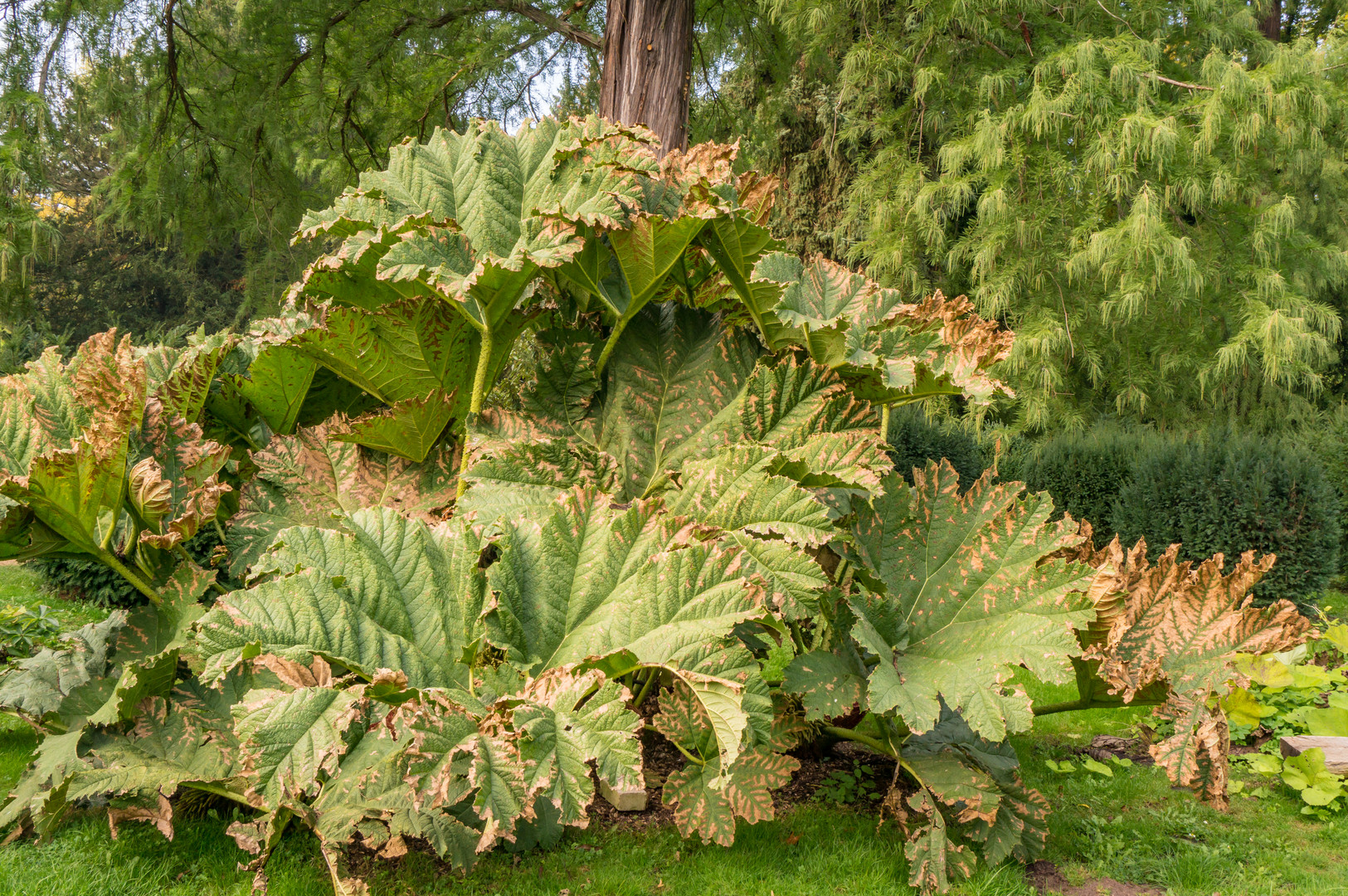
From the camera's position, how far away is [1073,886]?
72.8 inches

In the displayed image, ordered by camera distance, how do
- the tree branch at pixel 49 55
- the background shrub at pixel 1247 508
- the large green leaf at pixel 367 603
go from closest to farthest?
the large green leaf at pixel 367 603 → the tree branch at pixel 49 55 → the background shrub at pixel 1247 508

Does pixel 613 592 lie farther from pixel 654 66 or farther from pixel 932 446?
pixel 932 446

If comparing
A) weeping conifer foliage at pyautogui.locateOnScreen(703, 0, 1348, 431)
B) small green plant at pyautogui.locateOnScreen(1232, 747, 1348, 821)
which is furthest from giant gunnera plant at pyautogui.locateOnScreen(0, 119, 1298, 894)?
weeping conifer foliage at pyautogui.locateOnScreen(703, 0, 1348, 431)

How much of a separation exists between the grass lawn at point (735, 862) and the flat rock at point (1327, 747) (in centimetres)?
41

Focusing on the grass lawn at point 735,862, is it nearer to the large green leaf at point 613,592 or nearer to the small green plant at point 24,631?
the large green leaf at point 613,592

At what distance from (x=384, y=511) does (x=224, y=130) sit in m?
5.90

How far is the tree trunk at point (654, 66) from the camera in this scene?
125 inches

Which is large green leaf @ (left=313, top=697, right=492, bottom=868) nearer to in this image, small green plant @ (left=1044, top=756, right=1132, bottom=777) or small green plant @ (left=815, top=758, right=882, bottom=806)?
small green plant @ (left=815, top=758, right=882, bottom=806)

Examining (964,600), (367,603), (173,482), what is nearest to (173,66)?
(173,482)

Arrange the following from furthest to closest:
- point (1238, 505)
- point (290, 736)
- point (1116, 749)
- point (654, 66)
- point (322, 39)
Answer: point (322, 39)
point (1238, 505)
point (654, 66)
point (1116, 749)
point (290, 736)

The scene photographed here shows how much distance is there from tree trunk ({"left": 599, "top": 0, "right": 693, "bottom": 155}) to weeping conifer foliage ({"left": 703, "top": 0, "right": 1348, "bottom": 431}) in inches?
133

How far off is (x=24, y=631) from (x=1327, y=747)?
4676 mm

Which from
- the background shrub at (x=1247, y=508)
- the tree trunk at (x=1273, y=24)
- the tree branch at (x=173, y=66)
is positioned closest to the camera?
the tree branch at (x=173, y=66)

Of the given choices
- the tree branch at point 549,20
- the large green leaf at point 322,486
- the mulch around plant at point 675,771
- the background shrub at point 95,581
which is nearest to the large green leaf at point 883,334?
the large green leaf at point 322,486
